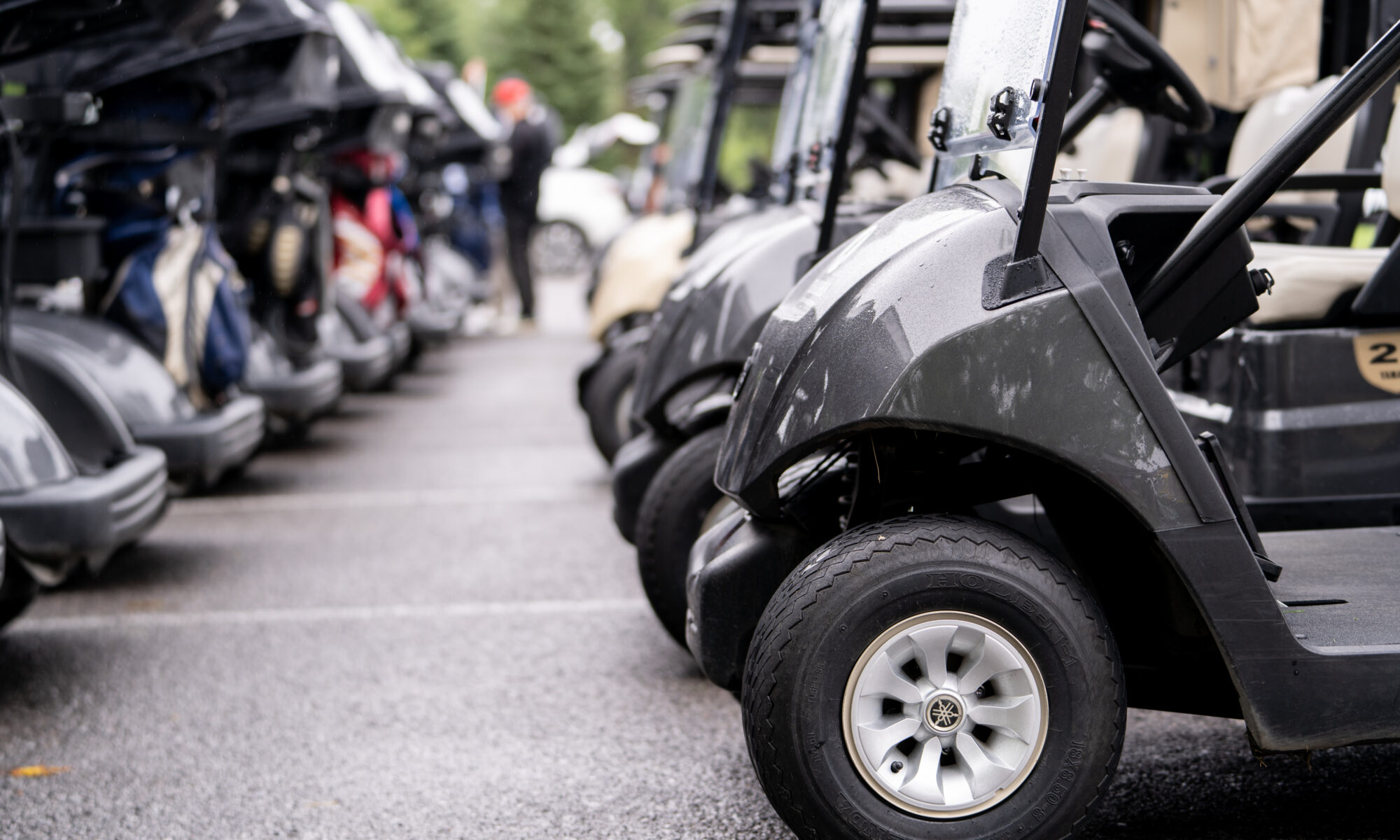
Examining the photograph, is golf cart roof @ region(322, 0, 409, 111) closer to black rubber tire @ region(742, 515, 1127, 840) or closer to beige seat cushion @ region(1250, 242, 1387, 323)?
beige seat cushion @ region(1250, 242, 1387, 323)

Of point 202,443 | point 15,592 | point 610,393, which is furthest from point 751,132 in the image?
Answer: point 15,592

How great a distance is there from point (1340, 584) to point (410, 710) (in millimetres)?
2054

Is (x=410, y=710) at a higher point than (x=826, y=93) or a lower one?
Result: lower

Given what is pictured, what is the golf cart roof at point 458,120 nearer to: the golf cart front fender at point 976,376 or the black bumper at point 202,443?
the black bumper at point 202,443

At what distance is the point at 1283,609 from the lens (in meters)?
2.49

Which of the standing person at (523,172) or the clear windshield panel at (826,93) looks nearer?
the clear windshield panel at (826,93)

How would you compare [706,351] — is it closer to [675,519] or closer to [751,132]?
[675,519]

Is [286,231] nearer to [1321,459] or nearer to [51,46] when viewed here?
[51,46]

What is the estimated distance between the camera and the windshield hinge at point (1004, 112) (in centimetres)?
255

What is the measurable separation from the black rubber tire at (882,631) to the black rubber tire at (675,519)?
124 cm

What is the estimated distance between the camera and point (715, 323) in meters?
3.71

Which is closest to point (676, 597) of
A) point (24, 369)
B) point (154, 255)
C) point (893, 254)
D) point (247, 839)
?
point (247, 839)

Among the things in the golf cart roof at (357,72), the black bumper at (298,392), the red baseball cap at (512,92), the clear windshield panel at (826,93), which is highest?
the clear windshield panel at (826,93)

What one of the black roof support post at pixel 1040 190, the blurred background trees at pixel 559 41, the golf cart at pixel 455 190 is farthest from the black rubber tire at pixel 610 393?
the blurred background trees at pixel 559 41
